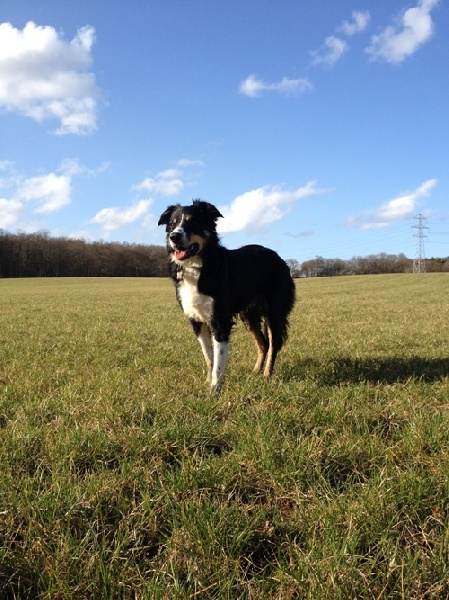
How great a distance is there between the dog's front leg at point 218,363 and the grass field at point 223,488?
0.12 meters

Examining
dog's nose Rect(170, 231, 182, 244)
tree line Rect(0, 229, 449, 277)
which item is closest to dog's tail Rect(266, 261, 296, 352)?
dog's nose Rect(170, 231, 182, 244)

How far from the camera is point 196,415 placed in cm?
361

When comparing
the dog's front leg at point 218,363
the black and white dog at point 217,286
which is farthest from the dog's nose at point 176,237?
the dog's front leg at point 218,363

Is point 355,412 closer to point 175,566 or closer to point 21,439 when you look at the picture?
point 175,566

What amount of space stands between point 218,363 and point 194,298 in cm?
85

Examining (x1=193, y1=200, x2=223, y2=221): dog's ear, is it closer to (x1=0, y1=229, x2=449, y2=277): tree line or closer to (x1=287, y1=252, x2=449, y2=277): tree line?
(x1=0, y1=229, x2=449, y2=277): tree line

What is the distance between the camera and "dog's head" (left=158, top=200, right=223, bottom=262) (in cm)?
518

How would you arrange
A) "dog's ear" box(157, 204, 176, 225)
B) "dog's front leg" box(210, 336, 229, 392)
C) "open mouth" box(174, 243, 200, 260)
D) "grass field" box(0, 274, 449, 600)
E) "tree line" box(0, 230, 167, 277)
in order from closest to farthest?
"grass field" box(0, 274, 449, 600) → "dog's front leg" box(210, 336, 229, 392) → "open mouth" box(174, 243, 200, 260) → "dog's ear" box(157, 204, 176, 225) → "tree line" box(0, 230, 167, 277)

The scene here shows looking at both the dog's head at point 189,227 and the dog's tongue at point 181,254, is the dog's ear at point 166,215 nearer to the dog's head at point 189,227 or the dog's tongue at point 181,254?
the dog's head at point 189,227

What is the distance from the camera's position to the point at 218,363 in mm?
5070

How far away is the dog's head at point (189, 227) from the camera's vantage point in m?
5.18

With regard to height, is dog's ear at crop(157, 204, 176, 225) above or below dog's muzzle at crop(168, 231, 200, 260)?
above

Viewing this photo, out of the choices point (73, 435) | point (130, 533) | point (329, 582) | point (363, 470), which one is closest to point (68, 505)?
point (130, 533)

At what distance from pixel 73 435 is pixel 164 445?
0.65m
